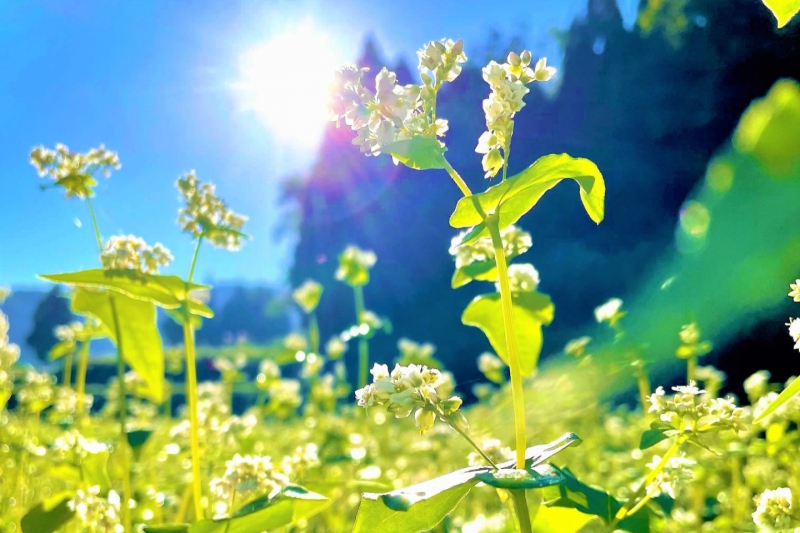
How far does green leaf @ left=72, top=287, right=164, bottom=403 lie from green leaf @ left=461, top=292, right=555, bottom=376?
2.19ft

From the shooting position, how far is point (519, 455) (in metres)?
0.62

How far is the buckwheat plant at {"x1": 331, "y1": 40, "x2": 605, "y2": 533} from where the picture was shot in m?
0.62

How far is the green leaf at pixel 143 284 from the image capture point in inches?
40.8

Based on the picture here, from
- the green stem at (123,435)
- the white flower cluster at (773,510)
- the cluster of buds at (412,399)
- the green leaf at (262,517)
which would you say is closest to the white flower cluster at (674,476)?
the white flower cluster at (773,510)

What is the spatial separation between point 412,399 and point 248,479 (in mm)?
478

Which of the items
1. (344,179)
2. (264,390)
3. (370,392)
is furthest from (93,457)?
(344,179)

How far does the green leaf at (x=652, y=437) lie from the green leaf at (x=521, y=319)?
0.25 m

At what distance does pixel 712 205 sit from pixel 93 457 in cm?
135

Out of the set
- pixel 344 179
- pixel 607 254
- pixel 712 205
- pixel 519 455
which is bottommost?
pixel 519 455

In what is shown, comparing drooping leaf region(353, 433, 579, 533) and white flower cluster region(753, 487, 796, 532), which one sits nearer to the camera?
drooping leaf region(353, 433, 579, 533)

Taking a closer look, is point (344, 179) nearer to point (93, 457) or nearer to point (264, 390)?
point (264, 390)

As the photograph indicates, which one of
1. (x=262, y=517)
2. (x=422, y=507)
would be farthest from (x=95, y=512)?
(x=422, y=507)

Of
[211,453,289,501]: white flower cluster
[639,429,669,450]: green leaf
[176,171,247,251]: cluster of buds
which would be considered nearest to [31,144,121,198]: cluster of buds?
[176,171,247,251]: cluster of buds

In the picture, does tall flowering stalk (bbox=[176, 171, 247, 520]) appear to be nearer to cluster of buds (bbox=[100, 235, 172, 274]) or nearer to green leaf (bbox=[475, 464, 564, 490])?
cluster of buds (bbox=[100, 235, 172, 274])
